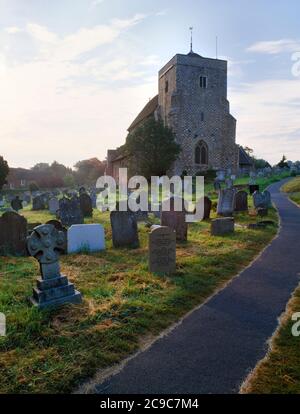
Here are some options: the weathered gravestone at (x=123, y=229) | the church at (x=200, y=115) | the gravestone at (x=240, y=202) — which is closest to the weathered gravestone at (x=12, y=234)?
the weathered gravestone at (x=123, y=229)

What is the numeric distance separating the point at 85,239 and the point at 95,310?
14.5 ft

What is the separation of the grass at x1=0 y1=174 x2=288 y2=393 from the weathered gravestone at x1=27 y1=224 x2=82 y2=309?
8.4 inches

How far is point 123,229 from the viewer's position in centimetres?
975

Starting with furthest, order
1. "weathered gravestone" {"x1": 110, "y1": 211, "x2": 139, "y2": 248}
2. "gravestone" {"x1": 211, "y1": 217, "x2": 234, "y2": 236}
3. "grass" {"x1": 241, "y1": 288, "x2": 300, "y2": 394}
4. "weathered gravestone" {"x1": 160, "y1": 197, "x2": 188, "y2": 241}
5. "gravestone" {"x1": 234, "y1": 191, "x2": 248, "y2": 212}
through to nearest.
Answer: "gravestone" {"x1": 234, "y1": 191, "x2": 248, "y2": 212}
"gravestone" {"x1": 211, "y1": 217, "x2": 234, "y2": 236}
"weathered gravestone" {"x1": 160, "y1": 197, "x2": 188, "y2": 241}
"weathered gravestone" {"x1": 110, "y1": 211, "x2": 139, "y2": 248}
"grass" {"x1": 241, "y1": 288, "x2": 300, "y2": 394}

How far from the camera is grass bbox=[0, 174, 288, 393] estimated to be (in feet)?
11.9

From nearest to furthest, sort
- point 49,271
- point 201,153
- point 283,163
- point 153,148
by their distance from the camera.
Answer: point 49,271 → point 153,148 → point 201,153 → point 283,163

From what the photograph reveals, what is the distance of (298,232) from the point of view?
11.5 metres

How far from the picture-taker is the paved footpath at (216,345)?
11.2 ft

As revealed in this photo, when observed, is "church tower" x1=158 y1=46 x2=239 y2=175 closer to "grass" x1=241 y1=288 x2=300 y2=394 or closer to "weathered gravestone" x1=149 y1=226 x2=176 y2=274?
A: "weathered gravestone" x1=149 y1=226 x2=176 y2=274

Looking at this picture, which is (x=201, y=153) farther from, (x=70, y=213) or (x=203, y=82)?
(x=70, y=213)

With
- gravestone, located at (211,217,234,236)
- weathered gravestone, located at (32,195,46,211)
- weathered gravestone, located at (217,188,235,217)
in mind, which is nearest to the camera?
gravestone, located at (211,217,234,236)

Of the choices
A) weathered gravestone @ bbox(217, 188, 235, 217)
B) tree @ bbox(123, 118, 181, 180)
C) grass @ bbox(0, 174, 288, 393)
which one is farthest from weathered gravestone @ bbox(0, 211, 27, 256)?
tree @ bbox(123, 118, 181, 180)

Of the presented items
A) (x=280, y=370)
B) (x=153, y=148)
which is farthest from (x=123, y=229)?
(x=153, y=148)
